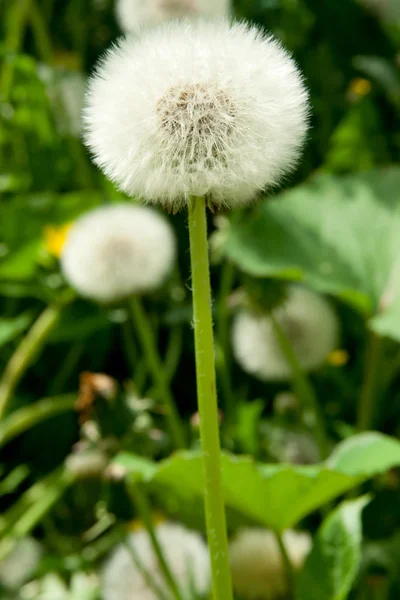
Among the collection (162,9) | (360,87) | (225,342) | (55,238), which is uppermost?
(162,9)

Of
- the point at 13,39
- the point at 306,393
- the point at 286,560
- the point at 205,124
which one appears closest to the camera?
the point at 205,124

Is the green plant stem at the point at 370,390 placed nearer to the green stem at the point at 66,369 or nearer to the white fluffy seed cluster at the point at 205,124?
the green stem at the point at 66,369

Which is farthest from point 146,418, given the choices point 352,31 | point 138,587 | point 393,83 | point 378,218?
point 352,31

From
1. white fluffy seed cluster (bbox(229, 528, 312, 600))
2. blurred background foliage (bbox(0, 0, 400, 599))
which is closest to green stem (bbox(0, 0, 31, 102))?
blurred background foliage (bbox(0, 0, 400, 599))

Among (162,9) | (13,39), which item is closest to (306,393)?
(162,9)

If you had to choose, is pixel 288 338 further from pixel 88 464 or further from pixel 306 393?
pixel 88 464

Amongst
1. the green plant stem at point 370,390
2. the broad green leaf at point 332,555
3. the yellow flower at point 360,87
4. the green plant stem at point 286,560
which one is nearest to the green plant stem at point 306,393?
the green plant stem at point 370,390
